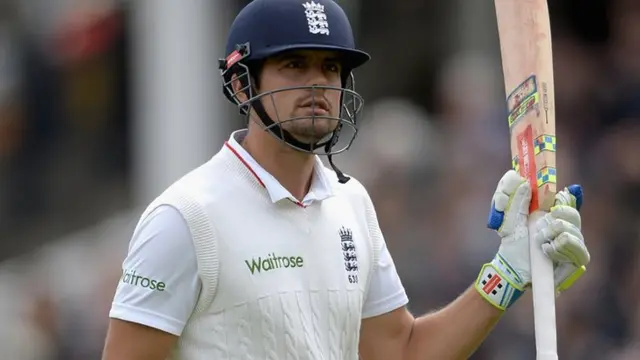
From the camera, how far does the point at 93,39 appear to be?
914 cm

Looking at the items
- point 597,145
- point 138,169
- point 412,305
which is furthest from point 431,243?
point 138,169

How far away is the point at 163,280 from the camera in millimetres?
3928

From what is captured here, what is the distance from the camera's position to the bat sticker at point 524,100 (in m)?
4.26

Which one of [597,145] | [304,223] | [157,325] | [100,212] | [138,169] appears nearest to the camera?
[157,325]

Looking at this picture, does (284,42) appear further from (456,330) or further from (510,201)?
(456,330)

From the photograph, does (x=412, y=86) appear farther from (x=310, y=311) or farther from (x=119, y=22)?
(x=310, y=311)

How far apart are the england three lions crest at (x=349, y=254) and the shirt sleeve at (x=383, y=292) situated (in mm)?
164

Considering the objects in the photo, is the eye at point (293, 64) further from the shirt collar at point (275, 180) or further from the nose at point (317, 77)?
the shirt collar at point (275, 180)

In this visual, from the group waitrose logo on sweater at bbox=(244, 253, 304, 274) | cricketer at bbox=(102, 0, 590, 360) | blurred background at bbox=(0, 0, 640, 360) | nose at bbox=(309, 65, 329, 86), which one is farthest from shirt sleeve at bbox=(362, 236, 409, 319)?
blurred background at bbox=(0, 0, 640, 360)

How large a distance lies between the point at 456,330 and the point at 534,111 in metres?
0.69

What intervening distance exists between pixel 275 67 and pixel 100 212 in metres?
5.31

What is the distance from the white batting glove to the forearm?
51 millimetres

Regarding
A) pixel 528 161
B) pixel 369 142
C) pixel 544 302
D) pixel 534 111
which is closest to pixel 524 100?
pixel 534 111

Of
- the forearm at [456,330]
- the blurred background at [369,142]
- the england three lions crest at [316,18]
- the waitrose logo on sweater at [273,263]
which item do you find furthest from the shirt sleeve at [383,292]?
the blurred background at [369,142]
